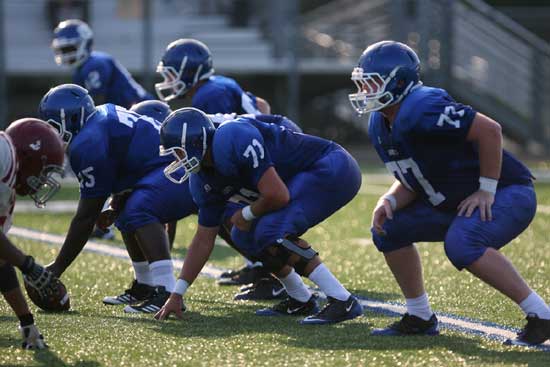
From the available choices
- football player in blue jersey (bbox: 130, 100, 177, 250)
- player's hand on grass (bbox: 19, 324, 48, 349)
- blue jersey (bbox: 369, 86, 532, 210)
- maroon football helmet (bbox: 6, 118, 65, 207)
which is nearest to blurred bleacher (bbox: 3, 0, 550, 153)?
football player in blue jersey (bbox: 130, 100, 177, 250)

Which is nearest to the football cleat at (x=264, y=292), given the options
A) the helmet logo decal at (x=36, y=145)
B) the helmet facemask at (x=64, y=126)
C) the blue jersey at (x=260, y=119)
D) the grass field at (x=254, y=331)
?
the grass field at (x=254, y=331)

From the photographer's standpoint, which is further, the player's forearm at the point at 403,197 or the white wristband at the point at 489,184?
the player's forearm at the point at 403,197

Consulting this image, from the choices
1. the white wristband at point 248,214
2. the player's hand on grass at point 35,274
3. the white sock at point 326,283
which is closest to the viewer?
the player's hand on grass at point 35,274

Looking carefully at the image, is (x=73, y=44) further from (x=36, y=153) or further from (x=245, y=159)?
(x=36, y=153)

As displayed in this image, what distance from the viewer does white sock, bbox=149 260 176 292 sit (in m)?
5.93

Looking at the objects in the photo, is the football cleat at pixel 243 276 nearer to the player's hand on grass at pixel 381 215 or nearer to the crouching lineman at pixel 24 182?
the player's hand on grass at pixel 381 215

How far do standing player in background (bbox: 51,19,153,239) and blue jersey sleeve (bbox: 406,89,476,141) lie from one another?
4.57m

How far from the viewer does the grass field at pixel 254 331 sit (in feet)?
15.2

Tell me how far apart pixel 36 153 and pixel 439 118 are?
1.73m

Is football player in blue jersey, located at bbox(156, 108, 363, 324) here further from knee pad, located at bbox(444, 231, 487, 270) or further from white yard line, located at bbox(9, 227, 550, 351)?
knee pad, located at bbox(444, 231, 487, 270)

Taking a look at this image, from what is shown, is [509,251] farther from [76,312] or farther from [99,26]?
[99,26]

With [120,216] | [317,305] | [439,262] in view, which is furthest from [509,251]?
[120,216]

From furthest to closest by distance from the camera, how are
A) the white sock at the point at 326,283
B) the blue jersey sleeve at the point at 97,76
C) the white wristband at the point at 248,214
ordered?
the blue jersey sleeve at the point at 97,76
the white sock at the point at 326,283
the white wristband at the point at 248,214

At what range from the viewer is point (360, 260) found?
8.01 meters
